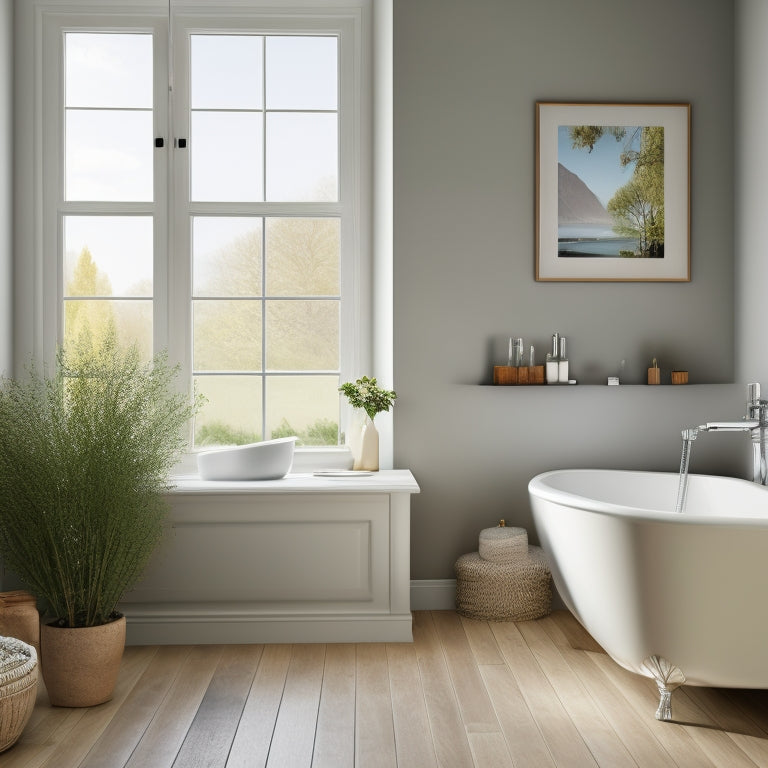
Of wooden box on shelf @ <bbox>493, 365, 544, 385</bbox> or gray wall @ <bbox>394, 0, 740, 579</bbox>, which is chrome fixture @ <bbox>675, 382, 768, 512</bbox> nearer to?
gray wall @ <bbox>394, 0, 740, 579</bbox>

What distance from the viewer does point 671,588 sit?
80.8 inches

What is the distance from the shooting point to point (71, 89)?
3496 mm

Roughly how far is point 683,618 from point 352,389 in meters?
1.65

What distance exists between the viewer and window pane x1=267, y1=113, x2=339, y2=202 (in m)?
3.55

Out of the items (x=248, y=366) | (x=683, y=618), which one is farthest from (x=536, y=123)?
(x=683, y=618)

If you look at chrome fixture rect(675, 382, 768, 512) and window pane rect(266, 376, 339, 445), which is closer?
chrome fixture rect(675, 382, 768, 512)

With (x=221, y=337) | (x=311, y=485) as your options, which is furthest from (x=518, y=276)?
(x=221, y=337)

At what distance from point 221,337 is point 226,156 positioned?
850 mm

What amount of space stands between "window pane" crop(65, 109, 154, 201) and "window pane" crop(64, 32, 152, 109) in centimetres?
6

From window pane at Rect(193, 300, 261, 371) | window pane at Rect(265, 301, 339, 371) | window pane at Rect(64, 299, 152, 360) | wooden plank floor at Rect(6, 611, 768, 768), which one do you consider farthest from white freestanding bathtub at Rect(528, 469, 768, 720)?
window pane at Rect(64, 299, 152, 360)

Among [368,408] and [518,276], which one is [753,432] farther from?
[368,408]

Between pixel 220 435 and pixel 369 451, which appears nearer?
pixel 369 451

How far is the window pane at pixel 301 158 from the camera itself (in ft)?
11.6

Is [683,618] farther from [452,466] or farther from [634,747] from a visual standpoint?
[452,466]
